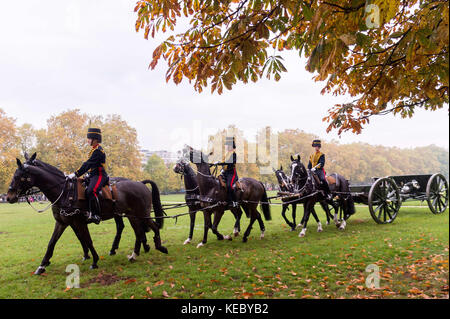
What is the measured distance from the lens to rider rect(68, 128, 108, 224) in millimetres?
6000

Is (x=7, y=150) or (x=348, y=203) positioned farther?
(x=7, y=150)

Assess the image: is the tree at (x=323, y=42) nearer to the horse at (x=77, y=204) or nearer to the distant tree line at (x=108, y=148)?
the horse at (x=77, y=204)

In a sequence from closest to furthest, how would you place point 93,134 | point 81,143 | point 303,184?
1. point 93,134
2. point 303,184
3. point 81,143

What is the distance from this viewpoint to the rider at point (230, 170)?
8219 mm

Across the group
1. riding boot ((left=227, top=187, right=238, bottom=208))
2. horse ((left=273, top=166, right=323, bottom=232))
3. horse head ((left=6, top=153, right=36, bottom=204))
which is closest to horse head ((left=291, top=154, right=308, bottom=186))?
horse ((left=273, top=166, right=323, bottom=232))

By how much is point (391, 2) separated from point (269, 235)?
842 cm

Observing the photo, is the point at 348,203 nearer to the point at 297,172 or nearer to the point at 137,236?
the point at 297,172

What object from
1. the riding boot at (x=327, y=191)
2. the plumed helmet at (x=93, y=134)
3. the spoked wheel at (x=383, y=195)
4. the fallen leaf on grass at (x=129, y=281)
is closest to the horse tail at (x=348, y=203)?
the spoked wheel at (x=383, y=195)

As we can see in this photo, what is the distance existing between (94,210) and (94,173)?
2.71 feet

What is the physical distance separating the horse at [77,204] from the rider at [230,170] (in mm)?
2163

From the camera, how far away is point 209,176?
810 centimetres

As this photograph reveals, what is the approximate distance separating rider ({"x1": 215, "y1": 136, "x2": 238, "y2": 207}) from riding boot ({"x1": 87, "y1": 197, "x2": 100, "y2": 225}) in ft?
11.9

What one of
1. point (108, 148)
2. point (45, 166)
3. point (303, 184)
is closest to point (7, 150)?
point (108, 148)

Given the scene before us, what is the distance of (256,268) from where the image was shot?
5.82m
